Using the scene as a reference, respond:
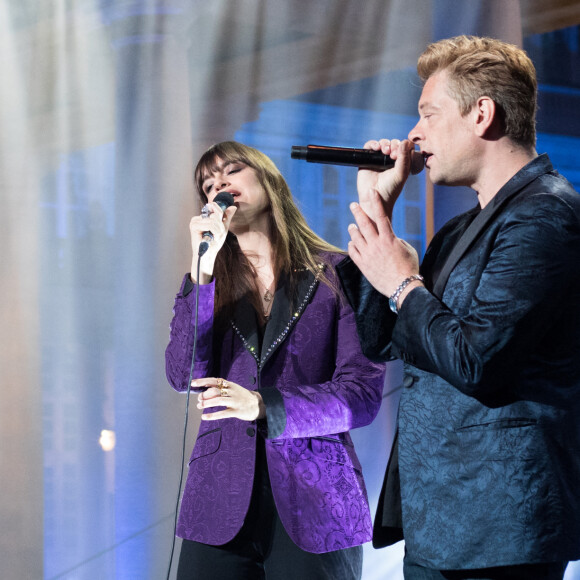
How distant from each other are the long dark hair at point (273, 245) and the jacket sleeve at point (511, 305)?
2.57ft

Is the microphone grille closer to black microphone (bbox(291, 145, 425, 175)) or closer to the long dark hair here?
the long dark hair

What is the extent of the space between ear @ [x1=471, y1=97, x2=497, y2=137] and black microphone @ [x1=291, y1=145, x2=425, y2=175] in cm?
15

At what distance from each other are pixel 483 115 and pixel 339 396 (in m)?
0.70

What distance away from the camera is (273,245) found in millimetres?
2010

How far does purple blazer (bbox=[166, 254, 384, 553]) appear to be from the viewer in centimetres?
165

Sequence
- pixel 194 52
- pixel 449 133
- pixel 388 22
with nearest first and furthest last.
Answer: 1. pixel 449 133
2. pixel 194 52
3. pixel 388 22

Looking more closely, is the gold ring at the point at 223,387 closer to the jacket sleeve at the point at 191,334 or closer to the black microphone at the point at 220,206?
the jacket sleeve at the point at 191,334

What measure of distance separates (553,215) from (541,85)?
2713mm

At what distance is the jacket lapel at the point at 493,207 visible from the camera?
48.2 inches

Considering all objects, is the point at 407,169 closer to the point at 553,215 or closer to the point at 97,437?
the point at 553,215

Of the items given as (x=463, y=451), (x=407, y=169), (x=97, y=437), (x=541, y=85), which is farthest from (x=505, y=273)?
(x=541, y=85)

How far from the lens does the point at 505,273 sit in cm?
110

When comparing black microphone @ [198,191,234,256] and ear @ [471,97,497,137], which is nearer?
ear @ [471,97,497,137]

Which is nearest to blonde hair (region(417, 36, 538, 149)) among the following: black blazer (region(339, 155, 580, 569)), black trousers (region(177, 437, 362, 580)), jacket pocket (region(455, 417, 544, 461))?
black blazer (region(339, 155, 580, 569))
